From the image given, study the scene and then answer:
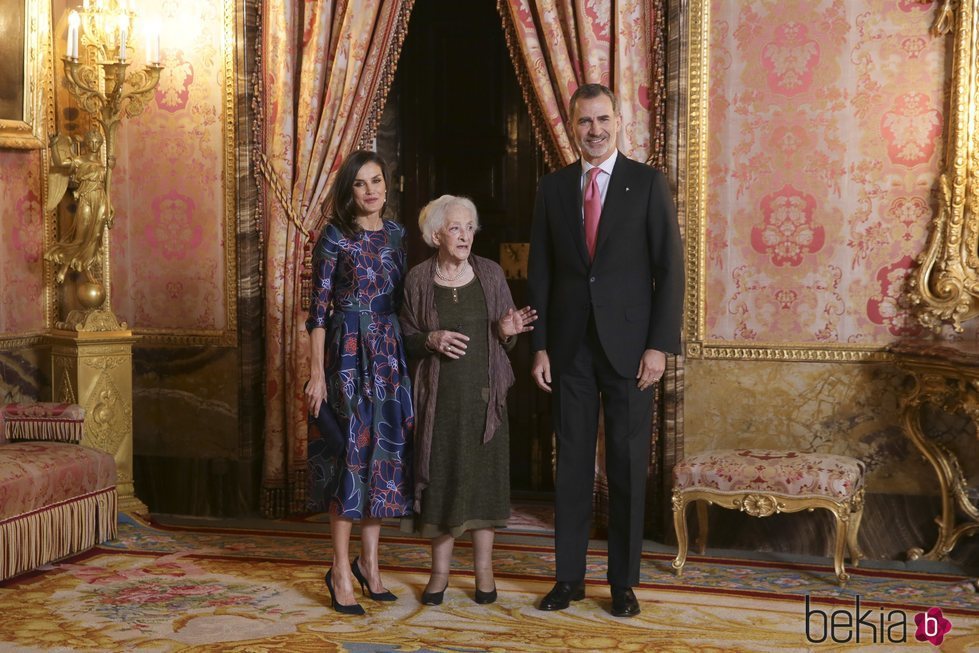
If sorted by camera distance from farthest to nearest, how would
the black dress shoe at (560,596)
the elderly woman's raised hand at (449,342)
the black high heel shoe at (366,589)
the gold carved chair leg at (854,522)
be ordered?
the gold carved chair leg at (854,522) < the black high heel shoe at (366,589) < the black dress shoe at (560,596) < the elderly woman's raised hand at (449,342)

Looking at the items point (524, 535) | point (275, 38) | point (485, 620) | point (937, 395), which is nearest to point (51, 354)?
point (275, 38)

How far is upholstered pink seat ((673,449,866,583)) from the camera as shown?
425 cm

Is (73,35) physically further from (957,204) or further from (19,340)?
(957,204)

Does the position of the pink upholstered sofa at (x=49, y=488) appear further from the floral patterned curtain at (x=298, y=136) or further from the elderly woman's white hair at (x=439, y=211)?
the elderly woman's white hair at (x=439, y=211)

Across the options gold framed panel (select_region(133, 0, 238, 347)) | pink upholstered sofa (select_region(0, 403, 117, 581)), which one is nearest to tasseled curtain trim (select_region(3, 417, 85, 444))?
pink upholstered sofa (select_region(0, 403, 117, 581))

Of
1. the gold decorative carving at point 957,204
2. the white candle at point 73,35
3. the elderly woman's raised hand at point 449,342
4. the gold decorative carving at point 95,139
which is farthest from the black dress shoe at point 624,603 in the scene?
the white candle at point 73,35

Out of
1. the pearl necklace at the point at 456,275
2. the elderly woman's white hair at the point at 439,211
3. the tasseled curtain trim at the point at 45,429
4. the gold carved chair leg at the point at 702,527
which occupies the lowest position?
the gold carved chair leg at the point at 702,527

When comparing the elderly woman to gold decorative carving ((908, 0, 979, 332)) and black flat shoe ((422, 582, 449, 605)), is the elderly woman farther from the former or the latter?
gold decorative carving ((908, 0, 979, 332))

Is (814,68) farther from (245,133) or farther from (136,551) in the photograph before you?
(136,551)

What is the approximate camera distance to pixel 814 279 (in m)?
4.83

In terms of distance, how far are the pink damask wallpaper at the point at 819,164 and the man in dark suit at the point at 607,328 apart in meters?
1.09

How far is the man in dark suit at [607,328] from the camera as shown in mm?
3859

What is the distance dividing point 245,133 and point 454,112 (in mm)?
1183

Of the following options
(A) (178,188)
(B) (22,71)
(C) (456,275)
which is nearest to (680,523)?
(C) (456,275)
